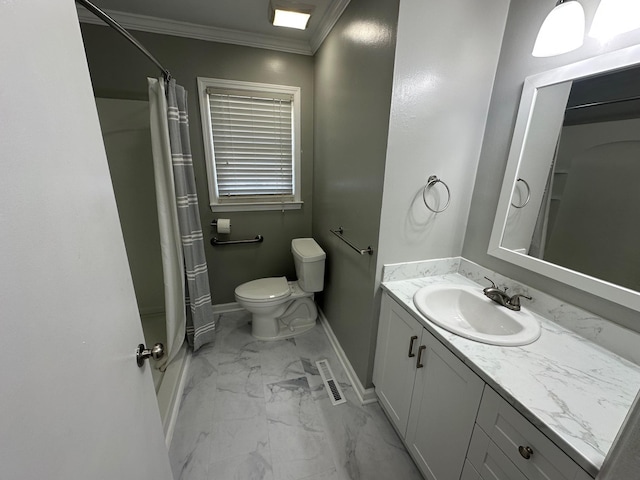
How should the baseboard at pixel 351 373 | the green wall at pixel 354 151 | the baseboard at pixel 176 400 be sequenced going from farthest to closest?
1. the baseboard at pixel 351 373
2. the baseboard at pixel 176 400
3. the green wall at pixel 354 151

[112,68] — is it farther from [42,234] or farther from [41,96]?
[42,234]

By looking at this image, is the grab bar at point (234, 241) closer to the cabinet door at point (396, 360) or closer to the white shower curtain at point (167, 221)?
the white shower curtain at point (167, 221)

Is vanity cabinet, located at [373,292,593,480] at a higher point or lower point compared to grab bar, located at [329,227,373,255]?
lower

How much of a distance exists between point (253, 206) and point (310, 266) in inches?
31.8

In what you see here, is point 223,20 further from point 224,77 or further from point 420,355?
point 420,355

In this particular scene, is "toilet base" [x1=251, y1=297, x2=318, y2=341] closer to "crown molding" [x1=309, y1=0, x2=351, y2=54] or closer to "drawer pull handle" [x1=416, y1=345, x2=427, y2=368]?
"drawer pull handle" [x1=416, y1=345, x2=427, y2=368]

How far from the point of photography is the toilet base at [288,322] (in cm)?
218

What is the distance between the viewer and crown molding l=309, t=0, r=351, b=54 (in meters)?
1.55

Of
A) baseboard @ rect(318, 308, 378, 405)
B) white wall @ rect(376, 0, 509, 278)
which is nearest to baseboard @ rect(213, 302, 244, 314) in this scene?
baseboard @ rect(318, 308, 378, 405)

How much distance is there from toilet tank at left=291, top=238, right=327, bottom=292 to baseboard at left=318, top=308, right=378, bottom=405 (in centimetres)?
41

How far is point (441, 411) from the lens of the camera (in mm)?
1063

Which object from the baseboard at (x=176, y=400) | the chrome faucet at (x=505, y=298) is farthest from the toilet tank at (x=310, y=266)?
the chrome faucet at (x=505, y=298)

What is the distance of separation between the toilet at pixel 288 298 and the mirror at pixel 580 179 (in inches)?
51.9

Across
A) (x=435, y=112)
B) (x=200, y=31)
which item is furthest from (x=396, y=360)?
(x=200, y=31)
